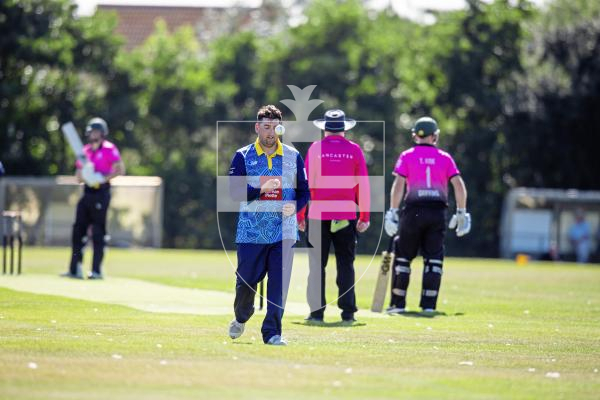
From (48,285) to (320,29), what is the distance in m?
31.5

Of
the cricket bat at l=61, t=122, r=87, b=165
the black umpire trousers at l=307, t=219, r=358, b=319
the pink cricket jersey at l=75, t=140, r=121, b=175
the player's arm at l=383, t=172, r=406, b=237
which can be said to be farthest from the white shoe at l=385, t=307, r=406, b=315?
the cricket bat at l=61, t=122, r=87, b=165

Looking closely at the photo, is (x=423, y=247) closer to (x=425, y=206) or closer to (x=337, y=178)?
(x=425, y=206)

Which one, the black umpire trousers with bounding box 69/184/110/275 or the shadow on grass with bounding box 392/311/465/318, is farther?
the black umpire trousers with bounding box 69/184/110/275

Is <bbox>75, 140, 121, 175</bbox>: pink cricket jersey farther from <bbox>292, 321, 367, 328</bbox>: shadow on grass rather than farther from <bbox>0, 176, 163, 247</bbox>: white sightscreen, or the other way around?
<bbox>0, 176, 163, 247</bbox>: white sightscreen

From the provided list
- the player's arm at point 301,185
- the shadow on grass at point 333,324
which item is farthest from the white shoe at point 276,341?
the shadow on grass at point 333,324

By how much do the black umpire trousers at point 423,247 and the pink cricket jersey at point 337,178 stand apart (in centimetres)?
136

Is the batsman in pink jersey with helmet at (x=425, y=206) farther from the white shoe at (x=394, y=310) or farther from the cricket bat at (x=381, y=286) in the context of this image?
the cricket bat at (x=381, y=286)

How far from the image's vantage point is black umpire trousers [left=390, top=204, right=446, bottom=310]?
15703 mm

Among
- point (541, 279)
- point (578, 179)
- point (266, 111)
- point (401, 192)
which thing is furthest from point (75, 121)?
point (266, 111)

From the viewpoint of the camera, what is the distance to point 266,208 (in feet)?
38.2

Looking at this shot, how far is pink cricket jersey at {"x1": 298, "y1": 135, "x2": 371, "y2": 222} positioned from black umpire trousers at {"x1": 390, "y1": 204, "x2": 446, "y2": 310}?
1.36 metres

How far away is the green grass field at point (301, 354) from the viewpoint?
861 centimetres

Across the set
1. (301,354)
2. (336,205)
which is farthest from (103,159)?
(301,354)

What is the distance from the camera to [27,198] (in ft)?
133
